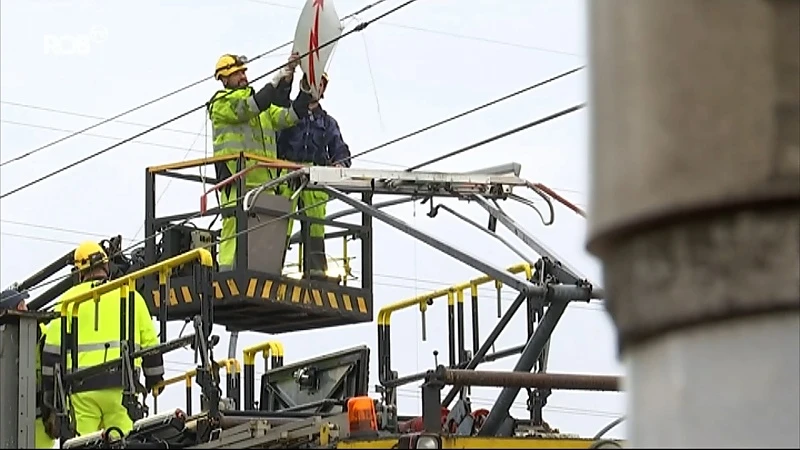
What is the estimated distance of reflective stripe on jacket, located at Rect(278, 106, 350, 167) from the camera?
15.5 m

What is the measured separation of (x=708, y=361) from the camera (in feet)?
7.64

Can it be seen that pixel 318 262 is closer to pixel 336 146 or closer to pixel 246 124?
pixel 336 146

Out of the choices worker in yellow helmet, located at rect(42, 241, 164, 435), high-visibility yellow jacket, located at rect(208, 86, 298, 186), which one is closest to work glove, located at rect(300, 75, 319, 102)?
high-visibility yellow jacket, located at rect(208, 86, 298, 186)

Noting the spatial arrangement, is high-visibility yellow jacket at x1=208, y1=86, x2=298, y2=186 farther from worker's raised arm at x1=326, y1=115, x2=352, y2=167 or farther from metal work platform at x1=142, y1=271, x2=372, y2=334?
metal work platform at x1=142, y1=271, x2=372, y2=334

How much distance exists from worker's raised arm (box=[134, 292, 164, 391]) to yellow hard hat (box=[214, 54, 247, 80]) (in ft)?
14.0

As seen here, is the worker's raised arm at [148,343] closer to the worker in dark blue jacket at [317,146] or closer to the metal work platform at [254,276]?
the metal work platform at [254,276]

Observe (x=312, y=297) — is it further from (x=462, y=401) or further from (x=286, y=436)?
(x=286, y=436)

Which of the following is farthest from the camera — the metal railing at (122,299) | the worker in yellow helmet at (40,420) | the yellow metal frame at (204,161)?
the yellow metal frame at (204,161)

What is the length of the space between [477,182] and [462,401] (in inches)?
105

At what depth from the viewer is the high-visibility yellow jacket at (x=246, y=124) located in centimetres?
1509

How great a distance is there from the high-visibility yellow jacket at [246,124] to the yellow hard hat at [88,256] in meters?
1.61

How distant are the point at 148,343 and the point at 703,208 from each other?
987cm

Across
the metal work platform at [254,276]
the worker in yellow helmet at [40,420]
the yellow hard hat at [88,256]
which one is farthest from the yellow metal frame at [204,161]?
the worker in yellow helmet at [40,420]

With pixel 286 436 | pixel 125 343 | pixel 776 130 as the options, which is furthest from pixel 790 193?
pixel 125 343
